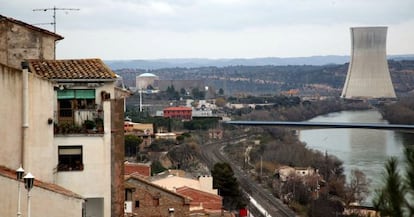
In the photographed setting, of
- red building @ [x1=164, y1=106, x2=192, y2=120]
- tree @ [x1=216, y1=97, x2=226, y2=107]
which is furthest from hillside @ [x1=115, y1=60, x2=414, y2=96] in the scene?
red building @ [x1=164, y1=106, x2=192, y2=120]

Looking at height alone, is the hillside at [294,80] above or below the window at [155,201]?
below

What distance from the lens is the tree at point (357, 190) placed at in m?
15.5

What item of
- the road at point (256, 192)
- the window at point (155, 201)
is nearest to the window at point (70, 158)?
the window at point (155, 201)

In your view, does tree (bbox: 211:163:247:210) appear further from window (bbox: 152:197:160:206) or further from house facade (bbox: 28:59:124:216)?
house facade (bbox: 28:59:124:216)

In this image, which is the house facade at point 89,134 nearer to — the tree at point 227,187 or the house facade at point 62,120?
the house facade at point 62,120

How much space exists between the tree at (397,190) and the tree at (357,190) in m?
13.0

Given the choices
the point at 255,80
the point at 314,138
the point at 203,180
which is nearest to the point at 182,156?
the point at 203,180

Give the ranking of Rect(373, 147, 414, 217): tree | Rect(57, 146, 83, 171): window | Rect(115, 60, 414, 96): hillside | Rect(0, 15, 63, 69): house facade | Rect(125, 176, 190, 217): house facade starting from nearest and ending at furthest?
Rect(373, 147, 414, 217): tree
Rect(57, 146, 83, 171): window
Rect(0, 15, 63, 69): house facade
Rect(125, 176, 190, 217): house facade
Rect(115, 60, 414, 96): hillside

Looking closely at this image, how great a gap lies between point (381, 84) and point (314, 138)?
7106mm

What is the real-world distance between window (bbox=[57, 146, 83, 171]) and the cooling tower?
35.6m

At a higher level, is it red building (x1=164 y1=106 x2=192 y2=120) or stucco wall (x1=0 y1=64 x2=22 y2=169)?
stucco wall (x1=0 y1=64 x2=22 y2=169)

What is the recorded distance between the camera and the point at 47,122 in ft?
9.03

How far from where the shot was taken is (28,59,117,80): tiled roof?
291 cm

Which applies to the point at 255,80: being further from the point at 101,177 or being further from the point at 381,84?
the point at 101,177
